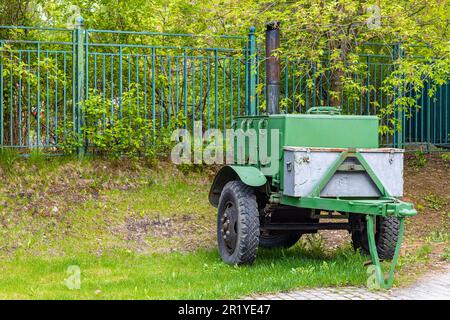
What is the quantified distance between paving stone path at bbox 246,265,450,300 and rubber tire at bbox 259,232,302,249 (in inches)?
98.5

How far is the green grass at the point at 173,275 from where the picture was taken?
6.78m

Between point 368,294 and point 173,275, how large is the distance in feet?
7.06

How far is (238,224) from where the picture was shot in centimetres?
788

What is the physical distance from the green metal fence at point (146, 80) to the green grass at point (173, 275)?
313 cm

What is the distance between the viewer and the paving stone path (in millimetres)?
6453

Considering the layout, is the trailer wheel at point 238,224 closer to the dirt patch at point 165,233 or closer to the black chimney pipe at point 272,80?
the dirt patch at point 165,233

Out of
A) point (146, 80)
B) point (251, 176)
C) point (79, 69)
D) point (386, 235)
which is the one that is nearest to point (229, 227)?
point (251, 176)

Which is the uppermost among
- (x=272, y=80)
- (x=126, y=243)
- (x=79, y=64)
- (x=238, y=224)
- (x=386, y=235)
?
(x=79, y=64)

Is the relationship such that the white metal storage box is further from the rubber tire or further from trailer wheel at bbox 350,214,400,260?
the rubber tire

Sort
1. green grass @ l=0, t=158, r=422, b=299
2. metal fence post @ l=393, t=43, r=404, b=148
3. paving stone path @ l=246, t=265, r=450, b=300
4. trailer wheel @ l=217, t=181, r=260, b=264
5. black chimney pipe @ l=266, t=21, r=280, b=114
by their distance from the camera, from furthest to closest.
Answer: metal fence post @ l=393, t=43, r=404, b=148 → black chimney pipe @ l=266, t=21, r=280, b=114 → trailer wheel @ l=217, t=181, r=260, b=264 → green grass @ l=0, t=158, r=422, b=299 → paving stone path @ l=246, t=265, r=450, b=300

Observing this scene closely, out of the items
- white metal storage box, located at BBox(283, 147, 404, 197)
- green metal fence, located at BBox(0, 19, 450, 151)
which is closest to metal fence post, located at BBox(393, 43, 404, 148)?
green metal fence, located at BBox(0, 19, 450, 151)

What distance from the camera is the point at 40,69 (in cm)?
1146

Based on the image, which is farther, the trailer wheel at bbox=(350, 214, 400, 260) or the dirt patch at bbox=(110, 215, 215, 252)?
the dirt patch at bbox=(110, 215, 215, 252)

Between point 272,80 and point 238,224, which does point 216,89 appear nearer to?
point 272,80
